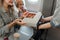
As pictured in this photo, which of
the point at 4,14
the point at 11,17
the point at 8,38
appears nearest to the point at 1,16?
the point at 4,14

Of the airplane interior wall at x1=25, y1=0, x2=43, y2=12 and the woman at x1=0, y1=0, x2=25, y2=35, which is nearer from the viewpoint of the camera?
the woman at x1=0, y1=0, x2=25, y2=35

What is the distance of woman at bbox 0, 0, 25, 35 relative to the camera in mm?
1337

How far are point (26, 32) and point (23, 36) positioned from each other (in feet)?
0.34

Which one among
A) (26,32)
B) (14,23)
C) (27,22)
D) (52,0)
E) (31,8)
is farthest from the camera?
(31,8)

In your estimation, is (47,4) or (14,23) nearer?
(14,23)

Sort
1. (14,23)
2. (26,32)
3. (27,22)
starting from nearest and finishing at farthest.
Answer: (27,22)
(14,23)
(26,32)

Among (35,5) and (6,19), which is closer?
(6,19)

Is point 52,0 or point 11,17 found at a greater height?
point 52,0

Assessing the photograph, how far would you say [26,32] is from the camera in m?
1.55

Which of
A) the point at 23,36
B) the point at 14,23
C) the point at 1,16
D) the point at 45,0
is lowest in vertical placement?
the point at 23,36

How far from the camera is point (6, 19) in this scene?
138cm

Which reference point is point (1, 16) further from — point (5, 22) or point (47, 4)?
point (47, 4)

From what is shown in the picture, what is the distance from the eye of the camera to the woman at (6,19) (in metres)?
1.34

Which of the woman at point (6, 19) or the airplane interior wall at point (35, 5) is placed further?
the airplane interior wall at point (35, 5)
